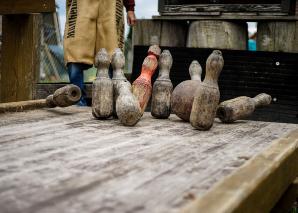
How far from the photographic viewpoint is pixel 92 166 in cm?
130

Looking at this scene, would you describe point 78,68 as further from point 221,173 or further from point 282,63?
point 221,173

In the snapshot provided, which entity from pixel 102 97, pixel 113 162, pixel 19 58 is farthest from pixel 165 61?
pixel 19 58

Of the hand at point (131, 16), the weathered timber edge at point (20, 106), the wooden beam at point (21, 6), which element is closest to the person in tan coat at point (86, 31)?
the hand at point (131, 16)

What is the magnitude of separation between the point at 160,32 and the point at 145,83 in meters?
2.82

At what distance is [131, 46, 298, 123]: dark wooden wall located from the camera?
4695 millimetres

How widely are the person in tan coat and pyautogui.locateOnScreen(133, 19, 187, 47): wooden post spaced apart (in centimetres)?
127

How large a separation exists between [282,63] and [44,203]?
13.5ft

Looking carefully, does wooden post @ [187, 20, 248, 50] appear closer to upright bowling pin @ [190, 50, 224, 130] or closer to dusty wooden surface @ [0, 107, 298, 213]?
dusty wooden surface @ [0, 107, 298, 213]

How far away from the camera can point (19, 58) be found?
12.5 ft

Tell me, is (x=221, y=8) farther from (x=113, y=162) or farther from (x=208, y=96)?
(x=113, y=162)

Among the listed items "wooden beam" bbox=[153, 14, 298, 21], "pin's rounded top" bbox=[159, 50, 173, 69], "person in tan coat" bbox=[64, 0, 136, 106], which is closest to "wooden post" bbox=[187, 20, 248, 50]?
"wooden beam" bbox=[153, 14, 298, 21]

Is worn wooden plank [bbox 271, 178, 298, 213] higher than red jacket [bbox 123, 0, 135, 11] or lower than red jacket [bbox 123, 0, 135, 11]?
lower

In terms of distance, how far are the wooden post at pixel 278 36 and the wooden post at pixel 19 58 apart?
2345mm

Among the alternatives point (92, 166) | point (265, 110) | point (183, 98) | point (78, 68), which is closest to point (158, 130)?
point (183, 98)
